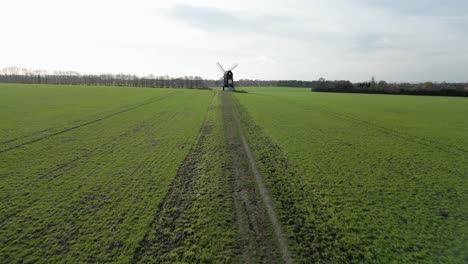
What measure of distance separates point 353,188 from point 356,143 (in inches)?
286

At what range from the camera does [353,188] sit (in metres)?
A: 7.69

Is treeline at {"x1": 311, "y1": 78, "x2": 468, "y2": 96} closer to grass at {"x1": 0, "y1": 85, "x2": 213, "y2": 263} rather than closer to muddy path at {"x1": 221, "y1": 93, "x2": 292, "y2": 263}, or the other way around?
grass at {"x1": 0, "y1": 85, "x2": 213, "y2": 263}

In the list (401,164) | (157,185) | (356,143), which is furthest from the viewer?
(356,143)

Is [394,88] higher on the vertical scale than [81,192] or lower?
higher

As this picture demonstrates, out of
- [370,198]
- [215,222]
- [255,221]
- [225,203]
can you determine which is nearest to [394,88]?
[370,198]

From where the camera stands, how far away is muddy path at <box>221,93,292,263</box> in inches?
178

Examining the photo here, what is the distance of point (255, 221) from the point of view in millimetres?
5570

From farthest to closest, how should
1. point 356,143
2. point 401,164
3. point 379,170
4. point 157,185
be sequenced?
point 356,143 → point 401,164 → point 379,170 → point 157,185

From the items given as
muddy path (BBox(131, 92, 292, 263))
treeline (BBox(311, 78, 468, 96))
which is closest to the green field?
muddy path (BBox(131, 92, 292, 263))

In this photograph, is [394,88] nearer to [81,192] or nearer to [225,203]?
A: [225,203]

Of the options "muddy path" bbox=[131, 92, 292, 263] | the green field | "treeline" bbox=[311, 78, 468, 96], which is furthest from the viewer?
"treeline" bbox=[311, 78, 468, 96]

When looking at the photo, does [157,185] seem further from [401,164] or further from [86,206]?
[401,164]

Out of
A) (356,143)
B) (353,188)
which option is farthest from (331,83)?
(353,188)

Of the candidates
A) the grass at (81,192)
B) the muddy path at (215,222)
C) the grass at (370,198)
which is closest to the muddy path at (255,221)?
the muddy path at (215,222)
